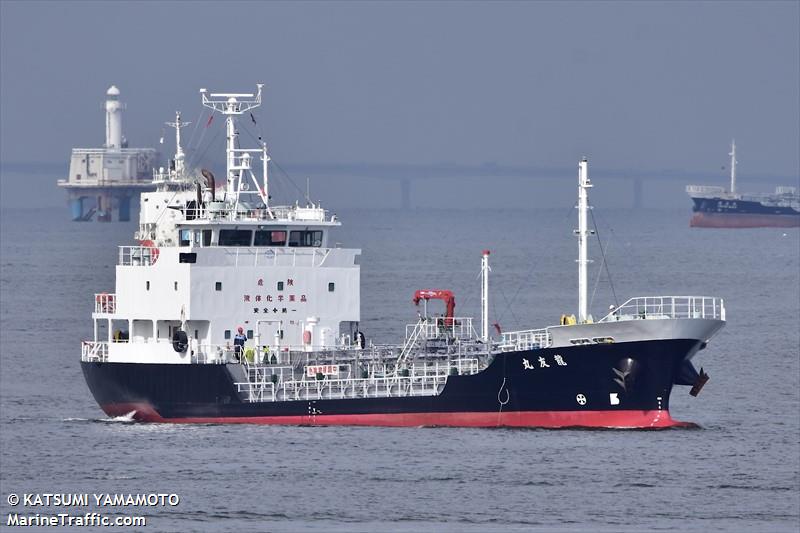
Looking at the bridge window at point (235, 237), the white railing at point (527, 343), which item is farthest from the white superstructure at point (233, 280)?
the white railing at point (527, 343)

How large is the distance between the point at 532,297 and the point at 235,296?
47.5 meters

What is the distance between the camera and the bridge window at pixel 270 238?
52219mm

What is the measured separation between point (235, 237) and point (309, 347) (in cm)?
354

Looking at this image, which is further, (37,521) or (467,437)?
(467,437)

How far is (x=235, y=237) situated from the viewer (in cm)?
5209

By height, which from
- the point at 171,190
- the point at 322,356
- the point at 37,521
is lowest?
the point at 37,521

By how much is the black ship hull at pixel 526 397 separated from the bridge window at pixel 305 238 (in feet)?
14.3

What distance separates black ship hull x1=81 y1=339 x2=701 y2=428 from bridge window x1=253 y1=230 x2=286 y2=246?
3.89 m

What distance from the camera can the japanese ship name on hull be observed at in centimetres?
4781

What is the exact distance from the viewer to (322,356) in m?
50.9

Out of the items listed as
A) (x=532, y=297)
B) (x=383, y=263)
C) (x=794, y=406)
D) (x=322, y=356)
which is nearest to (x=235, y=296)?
(x=322, y=356)

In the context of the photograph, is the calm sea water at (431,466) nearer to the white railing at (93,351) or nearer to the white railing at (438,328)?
the white railing at (93,351)

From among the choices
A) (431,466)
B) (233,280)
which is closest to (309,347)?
(233,280)

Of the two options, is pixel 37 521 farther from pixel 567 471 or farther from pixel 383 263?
pixel 383 263
